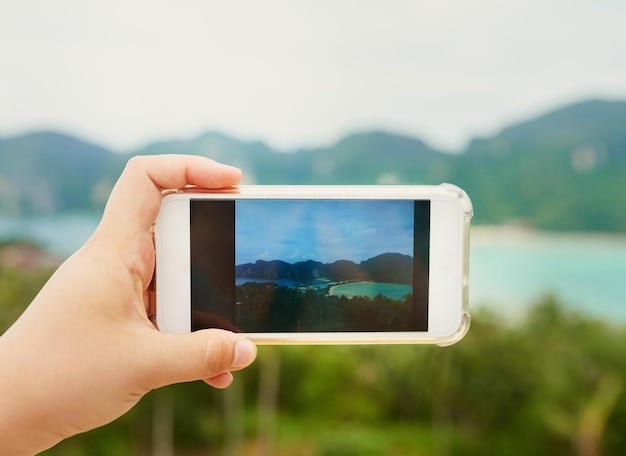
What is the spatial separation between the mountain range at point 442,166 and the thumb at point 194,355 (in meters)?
2.38

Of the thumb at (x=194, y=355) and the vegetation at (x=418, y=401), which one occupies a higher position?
the thumb at (x=194, y=355)

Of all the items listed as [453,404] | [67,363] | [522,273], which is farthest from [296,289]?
[453,404]

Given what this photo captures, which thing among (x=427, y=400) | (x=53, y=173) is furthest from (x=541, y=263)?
(x=53, y=173)

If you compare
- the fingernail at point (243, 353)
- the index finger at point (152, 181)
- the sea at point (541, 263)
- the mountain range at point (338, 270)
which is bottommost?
the sea at point (541, 263)

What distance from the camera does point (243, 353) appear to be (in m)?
0.52

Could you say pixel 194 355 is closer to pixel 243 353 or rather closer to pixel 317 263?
pixel 243 353

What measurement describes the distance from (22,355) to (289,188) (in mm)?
262

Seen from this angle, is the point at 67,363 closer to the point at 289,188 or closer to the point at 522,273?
the point at 289,188

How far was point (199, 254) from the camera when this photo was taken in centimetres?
58

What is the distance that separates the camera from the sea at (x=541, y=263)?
2818 mm

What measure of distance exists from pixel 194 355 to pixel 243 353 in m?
0.04

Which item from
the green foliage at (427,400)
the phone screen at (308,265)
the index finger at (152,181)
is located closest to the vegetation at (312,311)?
the phone screen at (308,265)

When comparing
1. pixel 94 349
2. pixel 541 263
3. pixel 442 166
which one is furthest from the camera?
pixel 442 166

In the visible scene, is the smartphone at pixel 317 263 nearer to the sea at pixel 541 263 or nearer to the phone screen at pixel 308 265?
the phone screen at pixel 308 265
